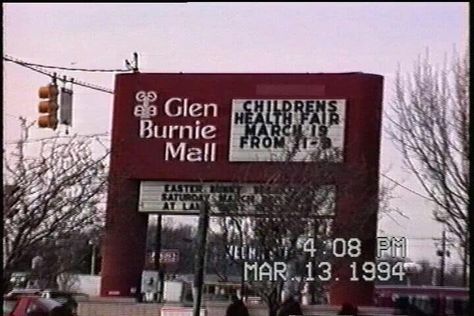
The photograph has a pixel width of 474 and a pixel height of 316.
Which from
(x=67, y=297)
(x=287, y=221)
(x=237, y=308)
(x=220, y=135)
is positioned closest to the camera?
(x=287, y=221)

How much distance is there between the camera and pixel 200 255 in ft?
29.1

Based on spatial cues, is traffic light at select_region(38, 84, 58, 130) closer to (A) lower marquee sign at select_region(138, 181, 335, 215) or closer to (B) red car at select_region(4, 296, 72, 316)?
(A) lower marquee sign at select_region(138, 181, 335, 215)

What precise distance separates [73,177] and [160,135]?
3.00 feet

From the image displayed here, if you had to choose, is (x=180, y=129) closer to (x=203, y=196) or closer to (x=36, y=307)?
(x=203, y=196)

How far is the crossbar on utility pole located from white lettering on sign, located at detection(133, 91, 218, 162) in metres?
0.38

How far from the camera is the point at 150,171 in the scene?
9070 millimetres

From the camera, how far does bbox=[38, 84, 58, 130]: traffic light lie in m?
9.06

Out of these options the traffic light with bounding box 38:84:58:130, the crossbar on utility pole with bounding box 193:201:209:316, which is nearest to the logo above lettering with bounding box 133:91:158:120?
the traffic light with bounding box 38:84:58:130

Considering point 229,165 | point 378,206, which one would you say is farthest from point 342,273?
point 229,165

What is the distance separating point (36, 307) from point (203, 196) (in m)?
1.53

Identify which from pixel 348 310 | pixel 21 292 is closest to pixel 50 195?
pixel 21 292

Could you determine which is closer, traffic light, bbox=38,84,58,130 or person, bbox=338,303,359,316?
person, bbox=338,303,359,316

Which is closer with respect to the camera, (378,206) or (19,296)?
(378,206)

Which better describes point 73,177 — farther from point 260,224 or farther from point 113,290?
point 260,224
